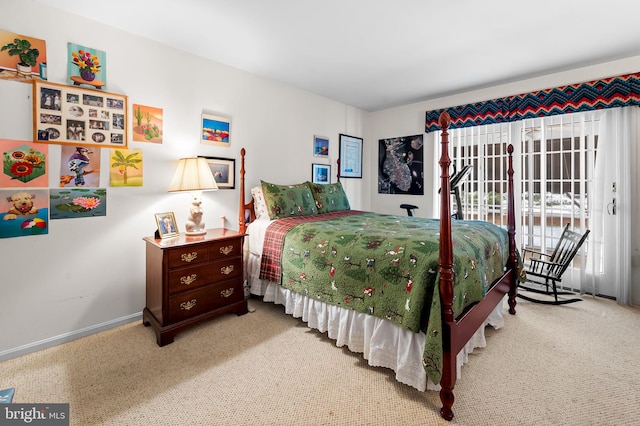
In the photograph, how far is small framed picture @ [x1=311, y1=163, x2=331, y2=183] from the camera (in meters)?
4.17

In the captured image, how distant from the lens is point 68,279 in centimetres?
227

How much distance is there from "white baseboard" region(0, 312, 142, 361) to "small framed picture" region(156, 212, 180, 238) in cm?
80

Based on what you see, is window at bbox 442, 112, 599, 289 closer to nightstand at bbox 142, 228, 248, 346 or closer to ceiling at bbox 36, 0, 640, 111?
ceiling at bbox 36, 0, 640, 111

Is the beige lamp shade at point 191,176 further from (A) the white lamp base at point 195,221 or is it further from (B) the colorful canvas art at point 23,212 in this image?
→ (B) the colorful canvas art at point 23,212

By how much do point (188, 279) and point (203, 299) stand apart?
0.23 metres

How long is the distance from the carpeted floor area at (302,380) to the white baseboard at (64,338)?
2.2 inches

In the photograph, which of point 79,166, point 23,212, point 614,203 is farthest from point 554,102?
point 23,212

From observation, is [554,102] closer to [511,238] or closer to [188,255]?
[511,238]

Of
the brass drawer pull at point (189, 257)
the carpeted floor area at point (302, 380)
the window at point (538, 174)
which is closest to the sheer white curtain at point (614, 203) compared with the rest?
the window at point (538, 174)

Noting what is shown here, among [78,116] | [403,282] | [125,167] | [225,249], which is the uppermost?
[78,116]

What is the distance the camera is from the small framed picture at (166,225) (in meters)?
2.46

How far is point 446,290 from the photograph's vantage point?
62.2 inches

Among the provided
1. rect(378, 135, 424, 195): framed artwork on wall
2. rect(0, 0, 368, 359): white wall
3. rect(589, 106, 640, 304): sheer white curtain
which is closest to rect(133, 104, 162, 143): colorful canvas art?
rect(0, 0, 368, 359): white wall

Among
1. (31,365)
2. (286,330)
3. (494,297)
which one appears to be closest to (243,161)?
(286,330)
